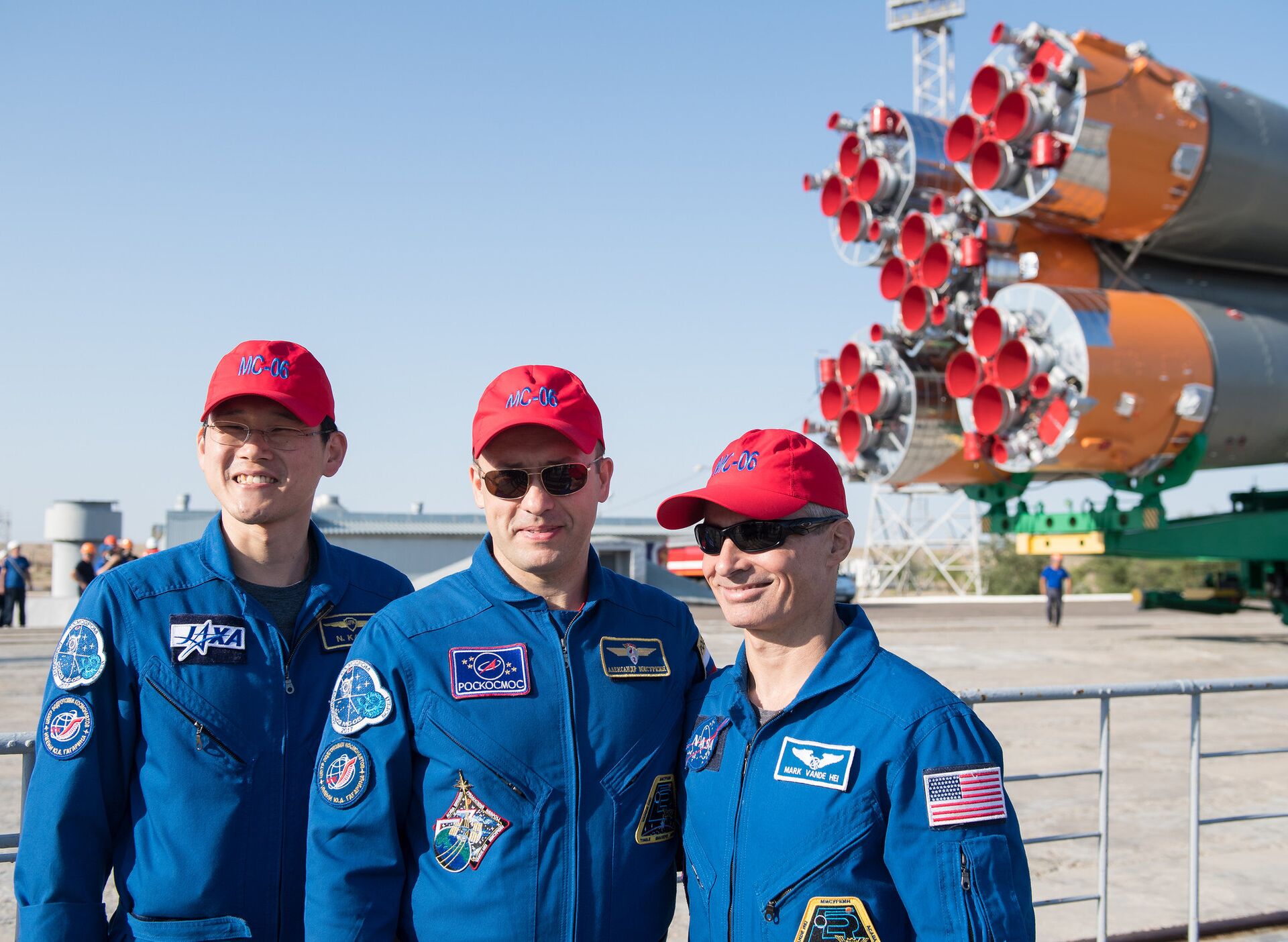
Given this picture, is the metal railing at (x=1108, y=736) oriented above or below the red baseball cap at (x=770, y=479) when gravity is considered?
below

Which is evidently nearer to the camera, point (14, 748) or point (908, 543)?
point (14, 748)

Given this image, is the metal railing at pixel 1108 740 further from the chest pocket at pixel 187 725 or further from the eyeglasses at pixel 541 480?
the chest pocket at pixel 187 725

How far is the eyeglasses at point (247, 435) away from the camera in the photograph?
279 centimetres

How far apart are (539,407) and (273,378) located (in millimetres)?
746

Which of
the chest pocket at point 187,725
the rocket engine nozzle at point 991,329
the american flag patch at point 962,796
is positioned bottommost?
the american flag patch at point 962,796

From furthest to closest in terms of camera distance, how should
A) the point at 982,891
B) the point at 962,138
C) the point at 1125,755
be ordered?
1. the point at 962,138
2. the point at 1125,755
3. the point at 982,891

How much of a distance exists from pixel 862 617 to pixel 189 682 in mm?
1626

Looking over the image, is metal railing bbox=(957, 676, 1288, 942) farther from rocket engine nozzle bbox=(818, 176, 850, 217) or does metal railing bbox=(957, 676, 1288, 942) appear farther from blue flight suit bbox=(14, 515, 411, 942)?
rocket engine nozzle bbox=(818, 176, 850, 217)

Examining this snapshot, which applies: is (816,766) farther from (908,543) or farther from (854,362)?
(908,543)

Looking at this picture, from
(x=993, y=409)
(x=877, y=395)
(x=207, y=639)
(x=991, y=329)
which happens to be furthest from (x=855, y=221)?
(x=207, y=639)

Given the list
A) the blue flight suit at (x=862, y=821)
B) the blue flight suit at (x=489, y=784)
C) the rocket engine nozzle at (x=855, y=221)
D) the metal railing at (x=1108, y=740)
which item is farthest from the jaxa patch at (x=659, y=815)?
the rocket engine nozzle at (x=855, y=221)

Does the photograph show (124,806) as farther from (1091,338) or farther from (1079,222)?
(1079,222)

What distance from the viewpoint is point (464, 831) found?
2.36m

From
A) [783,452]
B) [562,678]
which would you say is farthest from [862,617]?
[562,678]
